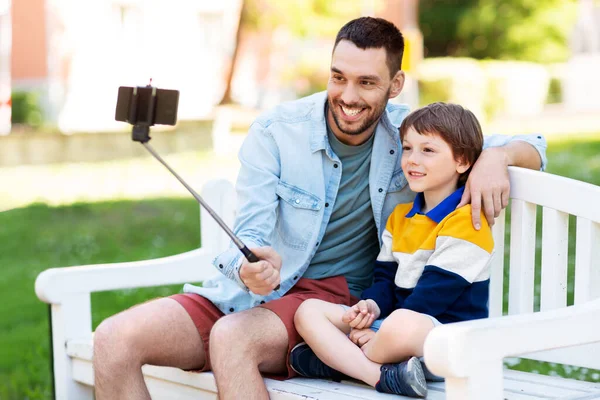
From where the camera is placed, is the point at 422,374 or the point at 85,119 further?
the point at 85,119

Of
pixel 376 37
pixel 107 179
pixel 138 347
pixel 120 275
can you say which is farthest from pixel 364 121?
pixel 107 179

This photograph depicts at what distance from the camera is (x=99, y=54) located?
16.1 m

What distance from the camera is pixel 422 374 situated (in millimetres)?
2430

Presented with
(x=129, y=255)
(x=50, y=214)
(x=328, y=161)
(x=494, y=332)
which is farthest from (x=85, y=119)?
(x=494, y=332)

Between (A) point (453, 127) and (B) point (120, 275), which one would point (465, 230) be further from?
(B) point (120, 275)

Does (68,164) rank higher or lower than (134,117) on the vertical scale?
lower

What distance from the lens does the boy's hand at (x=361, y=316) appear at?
8.66 feet

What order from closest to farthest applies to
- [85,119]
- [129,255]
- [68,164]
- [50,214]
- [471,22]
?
[129,255]
[50,214]
[68,164]
[85,119]
[471,22]

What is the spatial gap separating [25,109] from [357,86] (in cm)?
1365

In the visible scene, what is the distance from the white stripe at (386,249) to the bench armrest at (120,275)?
972mm

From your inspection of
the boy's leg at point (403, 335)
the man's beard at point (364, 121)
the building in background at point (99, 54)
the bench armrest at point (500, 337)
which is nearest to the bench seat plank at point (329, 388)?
the boy's leg at point (403, 335)

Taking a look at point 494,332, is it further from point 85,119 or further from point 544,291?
point 85,119

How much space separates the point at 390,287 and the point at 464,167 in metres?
0.42

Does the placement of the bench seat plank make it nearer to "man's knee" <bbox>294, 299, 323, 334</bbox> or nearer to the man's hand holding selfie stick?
"man's knee" <bbox>294, 299, 323, 334</bbox>
